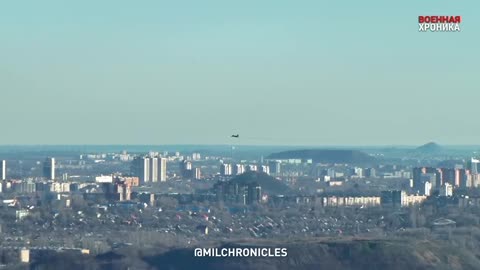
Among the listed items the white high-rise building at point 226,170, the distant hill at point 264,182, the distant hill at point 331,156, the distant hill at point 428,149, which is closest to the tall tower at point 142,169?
the white high-rise building at point 226,170

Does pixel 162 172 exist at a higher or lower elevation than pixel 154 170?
lower

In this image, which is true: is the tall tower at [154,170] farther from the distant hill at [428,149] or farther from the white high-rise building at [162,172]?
the distant hill at [428,149]

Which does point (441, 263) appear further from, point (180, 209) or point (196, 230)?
point (180, 209)

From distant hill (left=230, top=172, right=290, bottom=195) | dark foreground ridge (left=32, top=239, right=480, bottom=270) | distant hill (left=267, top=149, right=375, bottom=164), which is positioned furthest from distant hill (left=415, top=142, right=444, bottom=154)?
dark foreground ridge (left=32, top=239, right=480, bottom=270)

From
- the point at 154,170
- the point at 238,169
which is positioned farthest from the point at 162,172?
the point at 238,169

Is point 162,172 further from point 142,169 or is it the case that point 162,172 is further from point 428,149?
point 428,149

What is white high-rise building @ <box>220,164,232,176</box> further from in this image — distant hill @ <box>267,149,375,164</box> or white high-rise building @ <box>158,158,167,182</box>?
distant hill @ <box>267,149,375,164</box>

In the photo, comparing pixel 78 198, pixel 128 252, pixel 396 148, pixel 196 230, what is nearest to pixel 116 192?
pixel 78 198
